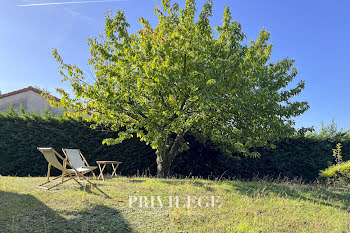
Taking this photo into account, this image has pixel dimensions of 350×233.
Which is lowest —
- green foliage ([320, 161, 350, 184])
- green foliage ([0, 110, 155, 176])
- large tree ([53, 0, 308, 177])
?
green foliage ([320, 161, 350, 184])

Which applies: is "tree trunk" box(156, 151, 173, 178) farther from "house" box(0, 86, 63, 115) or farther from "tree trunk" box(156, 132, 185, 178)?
"house" box(0, 86, 63, 115)

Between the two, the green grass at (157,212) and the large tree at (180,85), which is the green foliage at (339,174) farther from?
the green grass at (157,212)

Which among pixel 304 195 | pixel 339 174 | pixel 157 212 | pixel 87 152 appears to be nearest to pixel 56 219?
pixel 157 212

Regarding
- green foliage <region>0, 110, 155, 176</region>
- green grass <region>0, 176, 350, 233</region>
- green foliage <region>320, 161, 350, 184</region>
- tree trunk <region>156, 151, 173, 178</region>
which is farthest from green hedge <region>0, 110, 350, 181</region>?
green grass <region>0, 176, 350, 233</region>

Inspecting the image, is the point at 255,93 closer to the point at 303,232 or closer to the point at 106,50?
the point at 303,232

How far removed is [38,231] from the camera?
4074mm

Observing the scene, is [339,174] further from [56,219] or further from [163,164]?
[56,219]

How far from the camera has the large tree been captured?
7.67m

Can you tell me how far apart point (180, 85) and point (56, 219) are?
15.4 feet

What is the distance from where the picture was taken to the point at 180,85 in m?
7.64

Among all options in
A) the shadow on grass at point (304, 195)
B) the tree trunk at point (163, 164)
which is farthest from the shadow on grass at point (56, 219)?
the tree trunk at point (163, 164)

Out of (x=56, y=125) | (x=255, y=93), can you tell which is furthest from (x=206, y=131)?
(x=56, y=125)

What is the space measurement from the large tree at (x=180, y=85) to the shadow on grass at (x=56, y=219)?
3739 mm

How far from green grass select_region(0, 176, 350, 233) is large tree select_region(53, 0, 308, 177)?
7.25 ft
